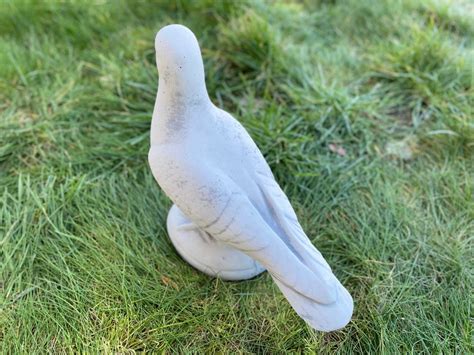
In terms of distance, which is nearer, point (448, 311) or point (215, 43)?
point (448, 311)

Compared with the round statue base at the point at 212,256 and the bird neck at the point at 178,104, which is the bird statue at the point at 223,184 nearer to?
the bird neck at the point at 178,104

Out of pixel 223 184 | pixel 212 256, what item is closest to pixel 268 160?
pixel 212 256

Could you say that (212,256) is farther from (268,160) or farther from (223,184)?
(268,160)

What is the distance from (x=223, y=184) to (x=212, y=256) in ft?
1.38

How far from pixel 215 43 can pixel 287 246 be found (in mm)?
1488

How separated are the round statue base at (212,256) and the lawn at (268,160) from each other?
0.04 meters

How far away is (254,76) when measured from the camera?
2.31m

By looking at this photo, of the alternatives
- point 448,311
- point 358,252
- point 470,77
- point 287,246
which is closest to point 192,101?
point 287,246

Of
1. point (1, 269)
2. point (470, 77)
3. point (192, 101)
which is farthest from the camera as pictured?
point (470, 77)

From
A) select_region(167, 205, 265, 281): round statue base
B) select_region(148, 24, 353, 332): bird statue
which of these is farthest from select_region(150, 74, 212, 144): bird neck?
select_region(167, 205, 265, 281): round statue base

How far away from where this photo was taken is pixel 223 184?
1.21 m

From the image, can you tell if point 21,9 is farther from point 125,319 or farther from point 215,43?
point 125,319

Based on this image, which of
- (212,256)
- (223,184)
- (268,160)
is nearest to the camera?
(223,184)

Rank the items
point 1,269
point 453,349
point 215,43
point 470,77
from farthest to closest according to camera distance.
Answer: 1. point 215,43
2. point 470,77
3. point 1,269
4. point 453,349
